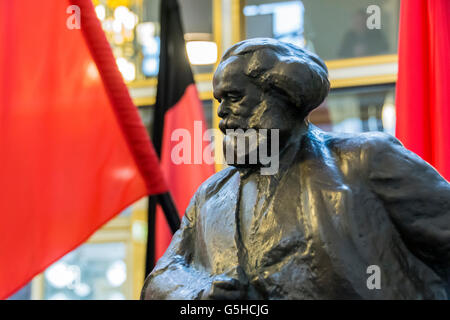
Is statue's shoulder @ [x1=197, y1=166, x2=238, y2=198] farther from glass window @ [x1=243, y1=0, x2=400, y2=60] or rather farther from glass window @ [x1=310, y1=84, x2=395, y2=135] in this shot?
glass window @ [x1=243, y1=0, x2=400, y2=60]

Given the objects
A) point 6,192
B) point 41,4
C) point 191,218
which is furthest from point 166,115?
point 191,218

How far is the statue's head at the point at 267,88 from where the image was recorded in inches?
63.1

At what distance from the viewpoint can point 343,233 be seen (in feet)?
5.01

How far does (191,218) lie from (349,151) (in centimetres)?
42

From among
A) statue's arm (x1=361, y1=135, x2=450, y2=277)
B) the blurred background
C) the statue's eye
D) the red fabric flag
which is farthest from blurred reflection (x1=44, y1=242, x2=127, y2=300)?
statue's arm (x1=361, y1=135, x2=450, y2=277)

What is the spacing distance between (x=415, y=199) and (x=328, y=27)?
3.01 meters

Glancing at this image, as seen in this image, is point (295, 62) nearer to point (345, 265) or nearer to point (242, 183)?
point (242, 183)

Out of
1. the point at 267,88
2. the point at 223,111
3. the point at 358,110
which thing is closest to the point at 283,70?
the point at 267,88

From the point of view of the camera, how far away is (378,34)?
14.4ft

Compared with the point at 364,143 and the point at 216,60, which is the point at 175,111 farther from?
the point at 364,143

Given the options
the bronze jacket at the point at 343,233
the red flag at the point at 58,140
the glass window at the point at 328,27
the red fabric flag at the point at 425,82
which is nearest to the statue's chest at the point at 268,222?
the bronze jacket at the point at 343,233

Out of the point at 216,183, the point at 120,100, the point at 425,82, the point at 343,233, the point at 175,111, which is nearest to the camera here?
the point at 343,233

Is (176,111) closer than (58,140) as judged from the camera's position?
No

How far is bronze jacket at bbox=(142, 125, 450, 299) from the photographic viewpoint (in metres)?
1.51
